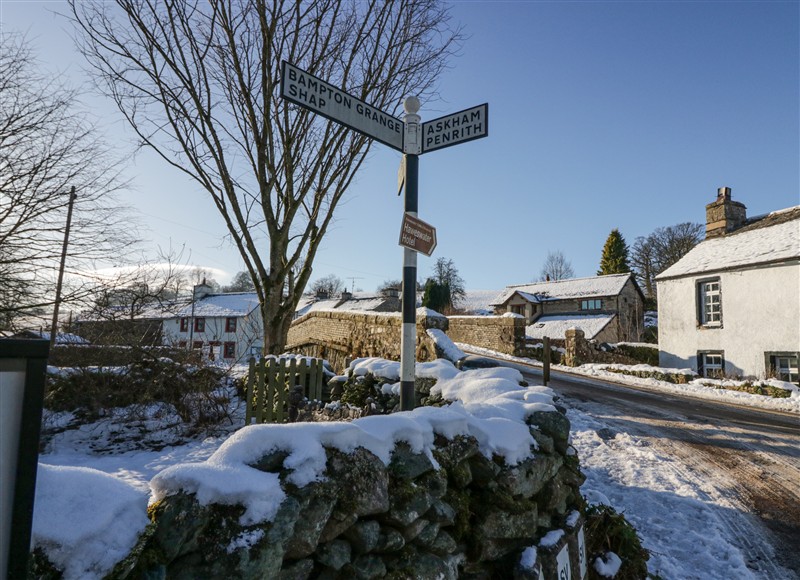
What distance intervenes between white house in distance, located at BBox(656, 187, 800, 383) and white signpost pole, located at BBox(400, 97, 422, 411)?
54.6 ft

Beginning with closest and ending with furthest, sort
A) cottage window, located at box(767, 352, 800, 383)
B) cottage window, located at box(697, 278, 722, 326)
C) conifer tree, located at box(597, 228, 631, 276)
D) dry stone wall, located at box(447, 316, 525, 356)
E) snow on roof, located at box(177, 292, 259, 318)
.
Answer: cottage window, located at box(767, 352, 800, 383) < cottage window, located at box(697, 278, 722, 326) < dry stone wall, located at box(447, 316, 525, 356) < snow on roof, located at box(177, 292, 259, 318) < conifer tree, located at box(597, 228, 631, 276)

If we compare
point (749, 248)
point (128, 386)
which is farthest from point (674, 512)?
point (749, 248)

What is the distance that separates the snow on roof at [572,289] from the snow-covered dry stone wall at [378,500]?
1323 inches

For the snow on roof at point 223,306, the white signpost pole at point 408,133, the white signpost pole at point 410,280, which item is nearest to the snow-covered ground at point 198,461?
the white signpost pole at point 410,280

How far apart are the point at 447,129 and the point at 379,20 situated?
672cm

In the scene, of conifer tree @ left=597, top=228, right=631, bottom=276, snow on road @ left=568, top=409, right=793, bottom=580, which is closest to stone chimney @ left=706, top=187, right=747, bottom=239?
snow on road @ left=568, top=409, right=793, bottom=580

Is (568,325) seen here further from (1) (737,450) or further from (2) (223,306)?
(2) (223,306)

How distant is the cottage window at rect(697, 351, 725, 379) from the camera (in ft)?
57.9

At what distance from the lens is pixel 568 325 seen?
31000mm

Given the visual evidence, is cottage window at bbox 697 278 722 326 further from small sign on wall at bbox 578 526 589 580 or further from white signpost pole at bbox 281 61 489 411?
white signpost pole at bbox 281 61 489 411

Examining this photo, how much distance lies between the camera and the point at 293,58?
8523mm

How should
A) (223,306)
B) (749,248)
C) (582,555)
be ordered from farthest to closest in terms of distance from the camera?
(223,306) < (749,248) < (582,555)

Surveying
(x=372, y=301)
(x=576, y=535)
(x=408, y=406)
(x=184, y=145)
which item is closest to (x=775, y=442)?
(x=576, y=535)

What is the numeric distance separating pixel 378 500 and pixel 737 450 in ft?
21.8
